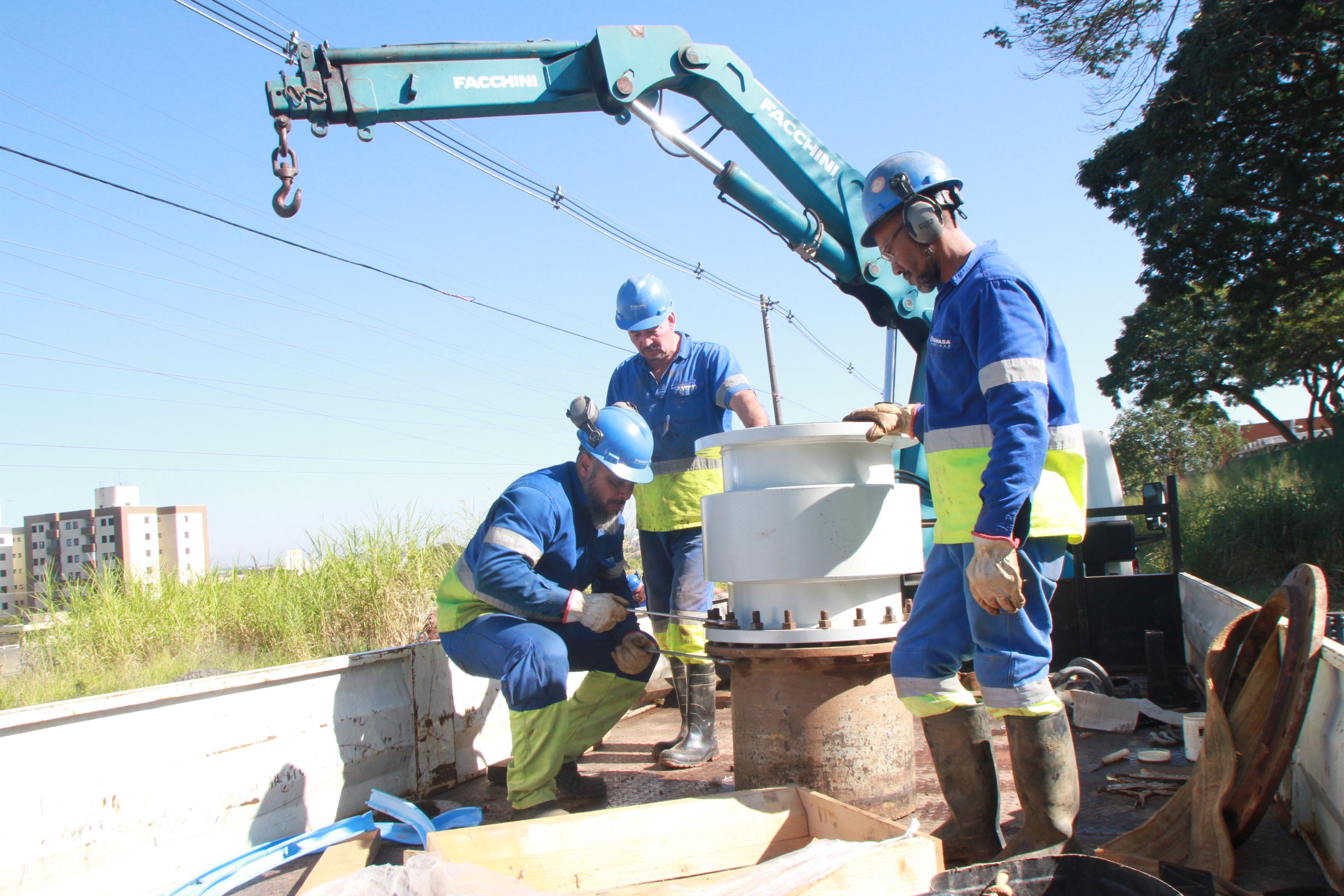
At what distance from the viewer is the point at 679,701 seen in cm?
400

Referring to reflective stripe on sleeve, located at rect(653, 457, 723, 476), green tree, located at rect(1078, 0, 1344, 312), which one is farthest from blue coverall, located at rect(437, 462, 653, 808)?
green tree, located at rect(1078, 0, 1344, 312)

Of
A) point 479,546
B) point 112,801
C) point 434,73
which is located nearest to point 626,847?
point 479,546

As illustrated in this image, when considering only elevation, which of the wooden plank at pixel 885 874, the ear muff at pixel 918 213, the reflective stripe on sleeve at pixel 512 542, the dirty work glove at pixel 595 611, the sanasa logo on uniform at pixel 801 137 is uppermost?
the sanasa logo on uniform at pixel 801 137

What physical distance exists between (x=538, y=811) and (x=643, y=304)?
214 centimetres

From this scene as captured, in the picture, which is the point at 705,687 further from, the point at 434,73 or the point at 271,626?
the point at 271,626

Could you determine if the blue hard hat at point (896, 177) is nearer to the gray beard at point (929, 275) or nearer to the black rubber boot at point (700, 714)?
the gray beard at point (929, 275)

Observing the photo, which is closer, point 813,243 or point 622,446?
point 622,446

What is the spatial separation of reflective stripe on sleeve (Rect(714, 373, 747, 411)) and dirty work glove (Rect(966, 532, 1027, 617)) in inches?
74.4

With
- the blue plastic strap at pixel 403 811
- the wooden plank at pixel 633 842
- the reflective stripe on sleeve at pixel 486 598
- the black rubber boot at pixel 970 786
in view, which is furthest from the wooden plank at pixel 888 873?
the reflective stripe on sleeve at pixel 486 598

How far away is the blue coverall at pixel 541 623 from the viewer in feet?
9.92

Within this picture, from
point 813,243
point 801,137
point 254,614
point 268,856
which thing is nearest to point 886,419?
point 268,856

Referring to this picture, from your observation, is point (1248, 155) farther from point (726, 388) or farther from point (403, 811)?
point (403, 811)

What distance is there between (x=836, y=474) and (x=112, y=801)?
91.3 inches

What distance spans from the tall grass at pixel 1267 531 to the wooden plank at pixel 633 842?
8.56 m
